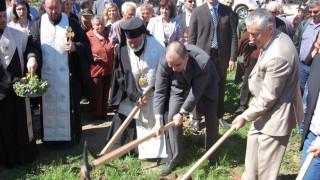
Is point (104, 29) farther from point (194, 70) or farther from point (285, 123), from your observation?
point (285, 123)

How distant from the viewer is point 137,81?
490cm

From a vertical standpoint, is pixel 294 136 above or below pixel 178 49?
below

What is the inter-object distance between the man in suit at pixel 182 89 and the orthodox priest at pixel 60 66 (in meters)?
1.60

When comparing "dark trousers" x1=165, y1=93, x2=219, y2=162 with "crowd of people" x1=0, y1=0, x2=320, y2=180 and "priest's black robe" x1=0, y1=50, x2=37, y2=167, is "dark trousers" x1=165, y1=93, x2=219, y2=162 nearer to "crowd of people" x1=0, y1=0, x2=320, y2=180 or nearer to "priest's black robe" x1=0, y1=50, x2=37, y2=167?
"crowd of people" x1=0, y1=0, x2=320, y2=180

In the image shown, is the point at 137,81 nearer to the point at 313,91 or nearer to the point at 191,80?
the point at 191,80

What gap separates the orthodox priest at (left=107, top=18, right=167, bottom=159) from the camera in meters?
4.75

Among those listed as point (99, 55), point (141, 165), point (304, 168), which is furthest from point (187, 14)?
point (304, 168)

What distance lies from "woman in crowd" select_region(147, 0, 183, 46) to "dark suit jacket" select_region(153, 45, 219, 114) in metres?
1.97

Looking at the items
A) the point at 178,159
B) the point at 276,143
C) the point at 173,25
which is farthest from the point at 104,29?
the point at 276,143

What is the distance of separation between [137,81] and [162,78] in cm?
63

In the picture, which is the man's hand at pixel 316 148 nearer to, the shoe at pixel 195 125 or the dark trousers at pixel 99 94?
the shoe at pixel 195 125

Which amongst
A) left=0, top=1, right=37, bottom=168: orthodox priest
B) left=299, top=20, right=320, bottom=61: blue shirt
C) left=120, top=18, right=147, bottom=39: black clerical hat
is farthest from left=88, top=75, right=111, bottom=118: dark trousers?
left=299, top=20, right=320, bottom=61: blue shirt

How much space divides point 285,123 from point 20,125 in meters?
3.61

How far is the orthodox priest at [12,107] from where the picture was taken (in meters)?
4.55
